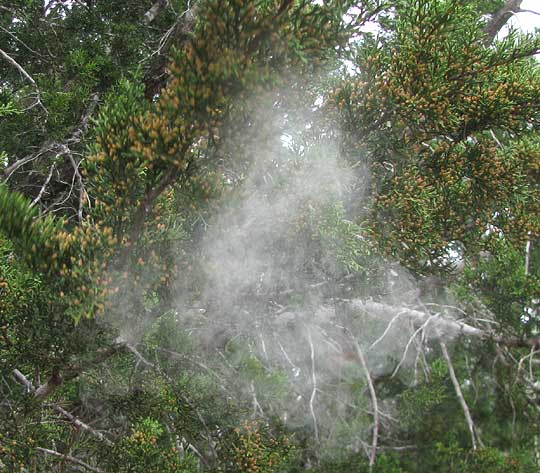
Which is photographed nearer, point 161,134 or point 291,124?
point 161,134

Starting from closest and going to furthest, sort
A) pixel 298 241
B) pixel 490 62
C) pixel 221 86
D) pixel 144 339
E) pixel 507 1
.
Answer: pixel 221 86 → pixel 490 62 → pixel 298 241 → pixel 144 339 → pixel 507 1

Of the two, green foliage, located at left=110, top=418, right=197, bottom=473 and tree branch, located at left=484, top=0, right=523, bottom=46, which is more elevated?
tree branch, located at left=484, top=0, right=523, bottom=46

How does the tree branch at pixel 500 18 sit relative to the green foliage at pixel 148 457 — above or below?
above

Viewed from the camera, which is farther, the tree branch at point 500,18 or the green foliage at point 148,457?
A: the tree branch at point 500,18

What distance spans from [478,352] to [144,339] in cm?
469

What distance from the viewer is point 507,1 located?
6539mm

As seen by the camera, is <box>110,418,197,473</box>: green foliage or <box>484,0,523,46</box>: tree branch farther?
<box>484,0,523,46</box>: tree branch

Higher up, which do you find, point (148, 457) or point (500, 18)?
point (500, 18)

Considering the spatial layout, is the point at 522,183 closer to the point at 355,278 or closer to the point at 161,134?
the point at 355,278

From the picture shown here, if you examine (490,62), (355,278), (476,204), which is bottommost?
(355,278)

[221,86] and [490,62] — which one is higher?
[490,62]

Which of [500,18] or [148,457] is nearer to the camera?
[148,457]

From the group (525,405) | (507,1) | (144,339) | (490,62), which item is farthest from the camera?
(507,1)

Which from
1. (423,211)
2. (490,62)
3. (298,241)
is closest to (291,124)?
(298,241)
